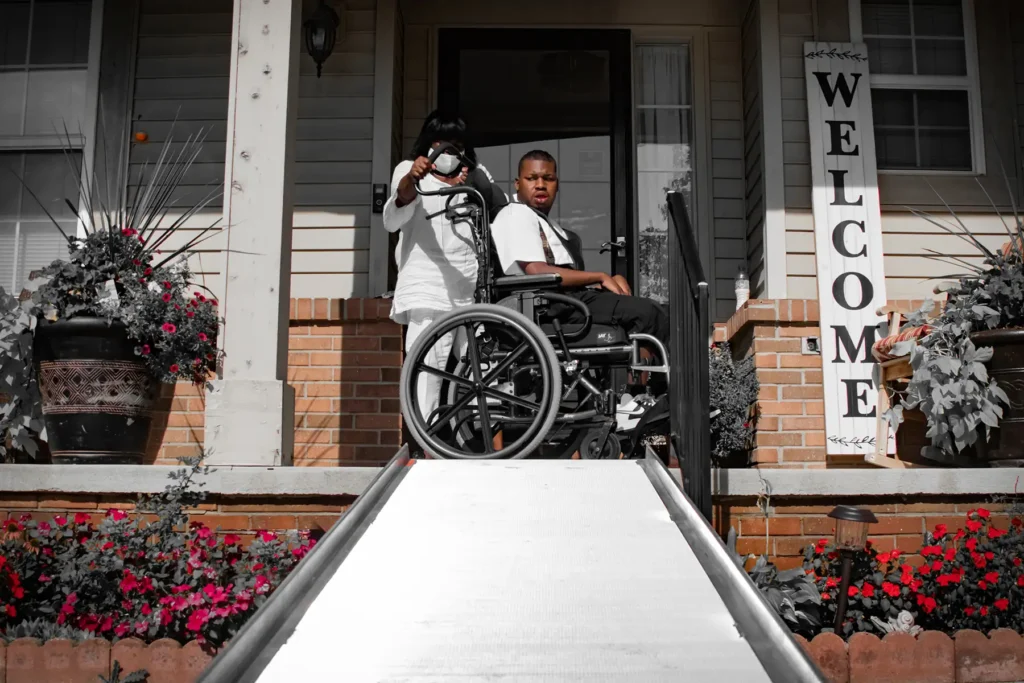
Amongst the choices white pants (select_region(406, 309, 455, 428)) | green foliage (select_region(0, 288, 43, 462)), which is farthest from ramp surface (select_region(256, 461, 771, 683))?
green foliage (select_region(0, 288, 43, 462))

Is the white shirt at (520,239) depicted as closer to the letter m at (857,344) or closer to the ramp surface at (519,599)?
the ramp surface at (519,599)

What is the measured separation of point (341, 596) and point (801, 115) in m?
4.46

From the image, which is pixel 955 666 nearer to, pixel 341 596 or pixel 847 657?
pixel 847 657

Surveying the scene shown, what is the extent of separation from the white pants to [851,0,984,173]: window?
11.1 feet

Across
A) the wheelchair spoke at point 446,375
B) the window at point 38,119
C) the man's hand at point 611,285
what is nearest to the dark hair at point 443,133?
the man's hand at point 611,285

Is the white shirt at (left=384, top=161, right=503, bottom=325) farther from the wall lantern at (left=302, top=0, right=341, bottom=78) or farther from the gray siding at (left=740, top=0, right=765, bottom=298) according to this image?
the gray siding at (left=740, top=0, right=765, bottom=298)

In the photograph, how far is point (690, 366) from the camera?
2.98 meters

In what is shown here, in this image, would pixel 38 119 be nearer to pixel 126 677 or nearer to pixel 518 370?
pixel 518 370

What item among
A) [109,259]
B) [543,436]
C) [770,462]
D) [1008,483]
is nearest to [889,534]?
[1008,483]

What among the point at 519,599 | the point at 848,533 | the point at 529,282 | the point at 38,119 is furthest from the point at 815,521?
the point at 38,119

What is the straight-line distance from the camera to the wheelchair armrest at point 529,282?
347 cm

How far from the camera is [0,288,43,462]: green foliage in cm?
386

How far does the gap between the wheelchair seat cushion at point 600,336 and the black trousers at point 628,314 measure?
29 millimetres

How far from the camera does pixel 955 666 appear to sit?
2.82m
